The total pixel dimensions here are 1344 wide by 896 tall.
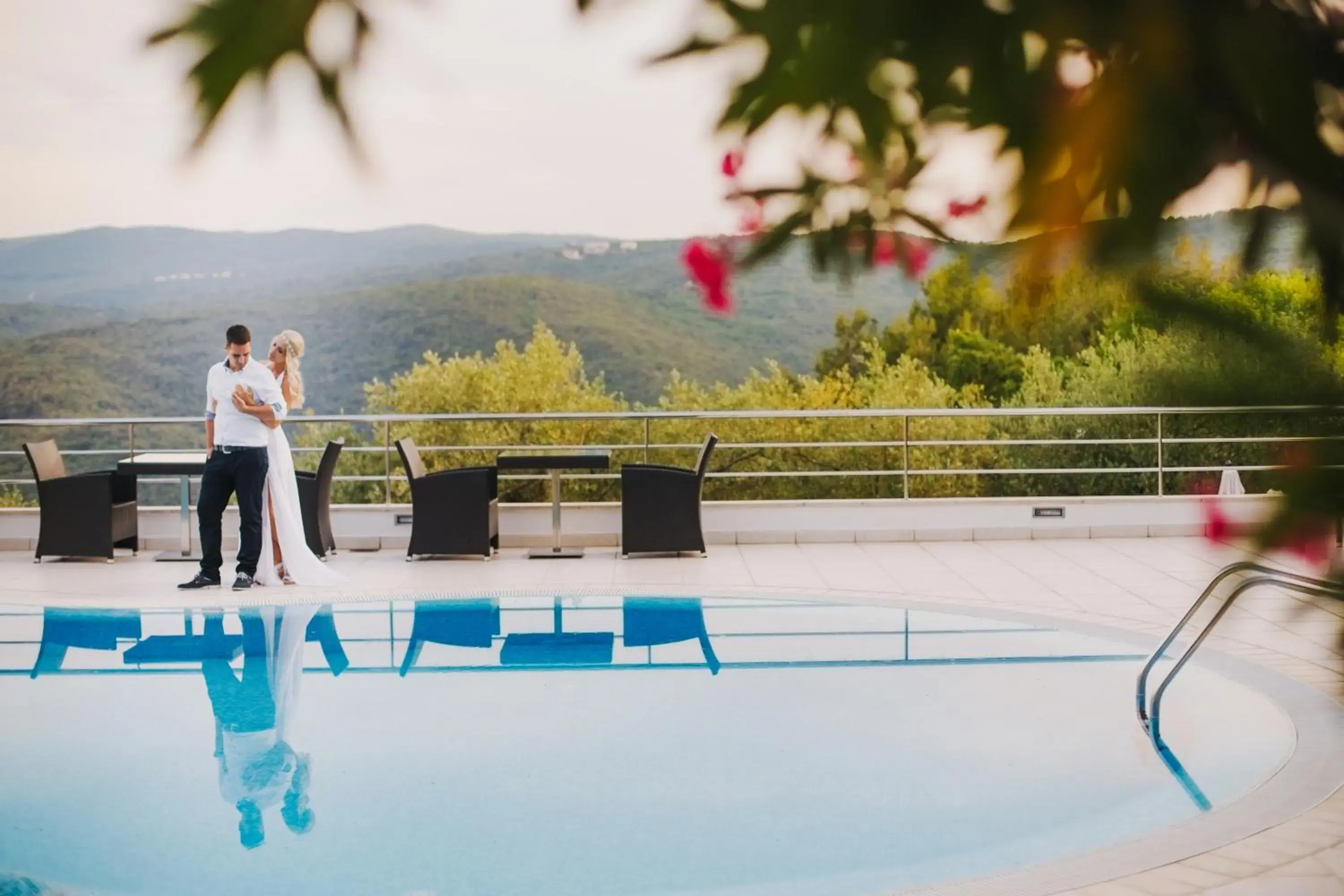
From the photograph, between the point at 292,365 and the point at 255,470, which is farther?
the point at 292,365

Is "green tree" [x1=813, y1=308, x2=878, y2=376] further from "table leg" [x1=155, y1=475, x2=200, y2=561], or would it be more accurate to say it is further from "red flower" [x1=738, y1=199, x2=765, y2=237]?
"red flower" [x1=738, y1=199, x2=765, y2=237]

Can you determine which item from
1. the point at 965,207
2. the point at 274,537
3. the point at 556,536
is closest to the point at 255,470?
the point at 274,537

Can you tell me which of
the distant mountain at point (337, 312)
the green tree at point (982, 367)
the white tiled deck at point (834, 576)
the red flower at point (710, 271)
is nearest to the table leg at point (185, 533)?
the white tiled deck at point (834, 576)

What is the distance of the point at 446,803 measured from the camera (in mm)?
4680

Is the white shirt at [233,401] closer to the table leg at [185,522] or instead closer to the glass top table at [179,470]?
the glass top table at [179,470]

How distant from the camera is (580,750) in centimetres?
526

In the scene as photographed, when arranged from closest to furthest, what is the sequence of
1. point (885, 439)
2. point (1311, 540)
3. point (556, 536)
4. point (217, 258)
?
point (1311, 540) < point (556, 536) < point (885, 439) < point (217, 258)

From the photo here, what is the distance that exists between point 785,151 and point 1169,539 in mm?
9662

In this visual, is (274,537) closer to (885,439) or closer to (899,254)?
(899,254)

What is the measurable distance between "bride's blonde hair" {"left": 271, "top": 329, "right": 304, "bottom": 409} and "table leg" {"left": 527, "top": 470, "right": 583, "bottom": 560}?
1.66 m

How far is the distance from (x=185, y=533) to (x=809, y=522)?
156 inches

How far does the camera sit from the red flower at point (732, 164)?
88cm

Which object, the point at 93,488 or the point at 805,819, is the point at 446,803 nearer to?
the point at 805,819

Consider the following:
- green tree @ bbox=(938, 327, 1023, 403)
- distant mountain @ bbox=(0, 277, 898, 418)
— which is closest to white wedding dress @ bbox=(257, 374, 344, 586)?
green tree @ bbox=(938, 327, 1023, 403)
